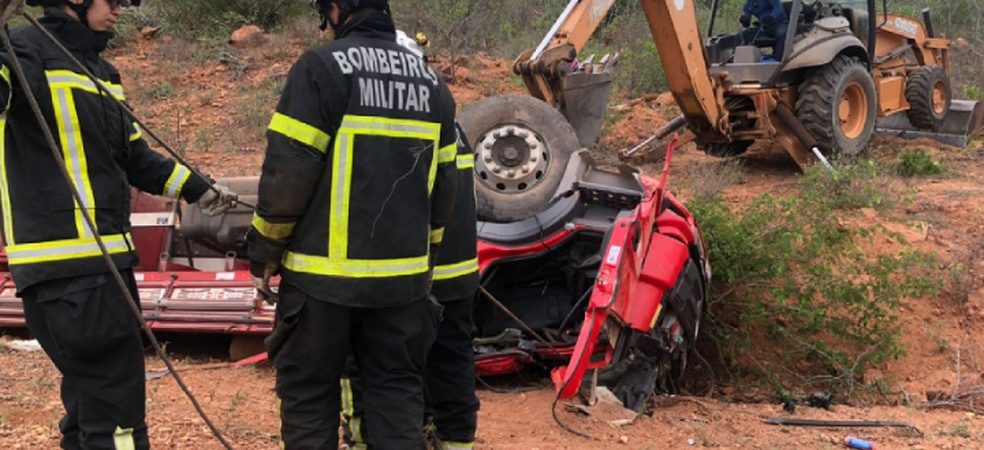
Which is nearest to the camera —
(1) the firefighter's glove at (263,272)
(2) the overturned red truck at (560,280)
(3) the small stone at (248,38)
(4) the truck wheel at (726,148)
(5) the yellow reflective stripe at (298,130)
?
(5) the yellow reflective stripe at (298,130)

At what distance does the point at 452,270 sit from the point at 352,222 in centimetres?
82

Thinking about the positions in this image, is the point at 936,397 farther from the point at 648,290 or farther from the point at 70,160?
the point at 70,160

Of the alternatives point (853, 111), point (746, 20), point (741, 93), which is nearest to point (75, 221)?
point (741, 93)

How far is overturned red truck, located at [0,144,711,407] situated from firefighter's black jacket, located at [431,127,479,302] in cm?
73

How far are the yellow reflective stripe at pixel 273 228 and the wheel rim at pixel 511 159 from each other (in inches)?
148

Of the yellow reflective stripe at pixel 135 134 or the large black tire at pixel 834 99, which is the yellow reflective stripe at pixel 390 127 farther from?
the large black tire at pixel 834 99

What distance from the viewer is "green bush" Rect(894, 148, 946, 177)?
942cm

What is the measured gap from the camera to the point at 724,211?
21.2 ft

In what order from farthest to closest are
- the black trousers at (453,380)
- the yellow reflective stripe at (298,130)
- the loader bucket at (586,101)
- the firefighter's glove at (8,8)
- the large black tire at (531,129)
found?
the loader bucket at (586,101) < the large black tire at (531,129) < the black trousers at (453,380) < the yellow reflective stripe at (298,130) < the firefighter's glove at (8,8)

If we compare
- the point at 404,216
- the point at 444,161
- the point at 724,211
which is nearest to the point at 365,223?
the point at 404,216

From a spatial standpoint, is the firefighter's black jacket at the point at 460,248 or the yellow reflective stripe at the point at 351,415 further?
the firefighter's black jacket at the point at 460,248

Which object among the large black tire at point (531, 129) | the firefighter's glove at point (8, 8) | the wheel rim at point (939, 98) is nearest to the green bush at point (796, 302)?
the large black tire at point (531, 129)

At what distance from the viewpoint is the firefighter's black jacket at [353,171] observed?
2811 millimetres

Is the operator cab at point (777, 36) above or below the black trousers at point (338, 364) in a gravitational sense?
above
